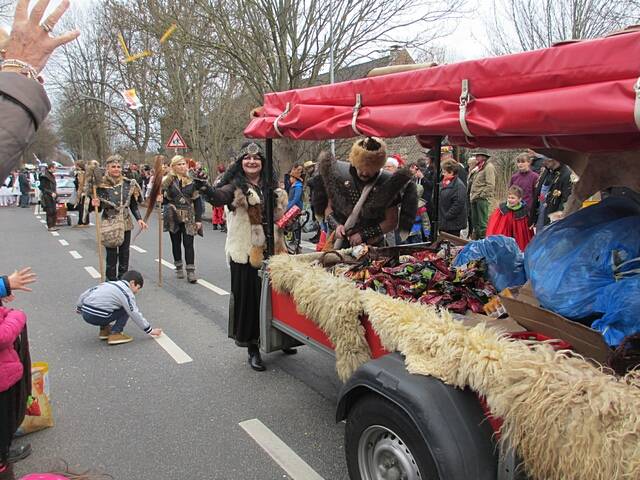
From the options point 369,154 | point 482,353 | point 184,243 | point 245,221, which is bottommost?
point 184,243

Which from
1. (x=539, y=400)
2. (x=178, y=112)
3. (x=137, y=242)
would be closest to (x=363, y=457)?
(x=539, y=400)

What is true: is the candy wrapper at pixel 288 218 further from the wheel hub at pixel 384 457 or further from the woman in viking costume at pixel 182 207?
the woman in viking costume at pixel 182 207

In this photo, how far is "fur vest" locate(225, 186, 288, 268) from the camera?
4273mm

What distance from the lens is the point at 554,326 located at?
6.96 ft

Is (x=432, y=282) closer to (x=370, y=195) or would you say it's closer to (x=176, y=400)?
(x=370, y=195)

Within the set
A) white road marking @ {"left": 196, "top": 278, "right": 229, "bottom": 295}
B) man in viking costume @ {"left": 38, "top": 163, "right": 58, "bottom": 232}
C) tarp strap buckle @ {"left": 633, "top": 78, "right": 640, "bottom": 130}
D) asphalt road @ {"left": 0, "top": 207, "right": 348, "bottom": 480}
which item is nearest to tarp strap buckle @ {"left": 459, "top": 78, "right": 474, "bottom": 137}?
tarp strap buckle @ {"left": 633, "top": 78, "right": 640, "bottom": 130}

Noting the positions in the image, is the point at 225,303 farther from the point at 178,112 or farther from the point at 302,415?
the point at 178,112

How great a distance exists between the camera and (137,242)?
1195cm

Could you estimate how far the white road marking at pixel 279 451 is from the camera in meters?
2.92

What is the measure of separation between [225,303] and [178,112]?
17275 millimetres

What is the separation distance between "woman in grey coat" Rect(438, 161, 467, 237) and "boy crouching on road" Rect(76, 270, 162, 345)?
4922mm

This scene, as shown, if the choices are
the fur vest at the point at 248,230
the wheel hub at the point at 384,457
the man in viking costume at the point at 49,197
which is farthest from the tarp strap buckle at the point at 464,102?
the man in viking costume at the point at 49,197

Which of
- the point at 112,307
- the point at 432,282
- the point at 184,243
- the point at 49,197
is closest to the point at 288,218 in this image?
the point at 432,282

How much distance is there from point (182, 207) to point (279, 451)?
17.9 feet
